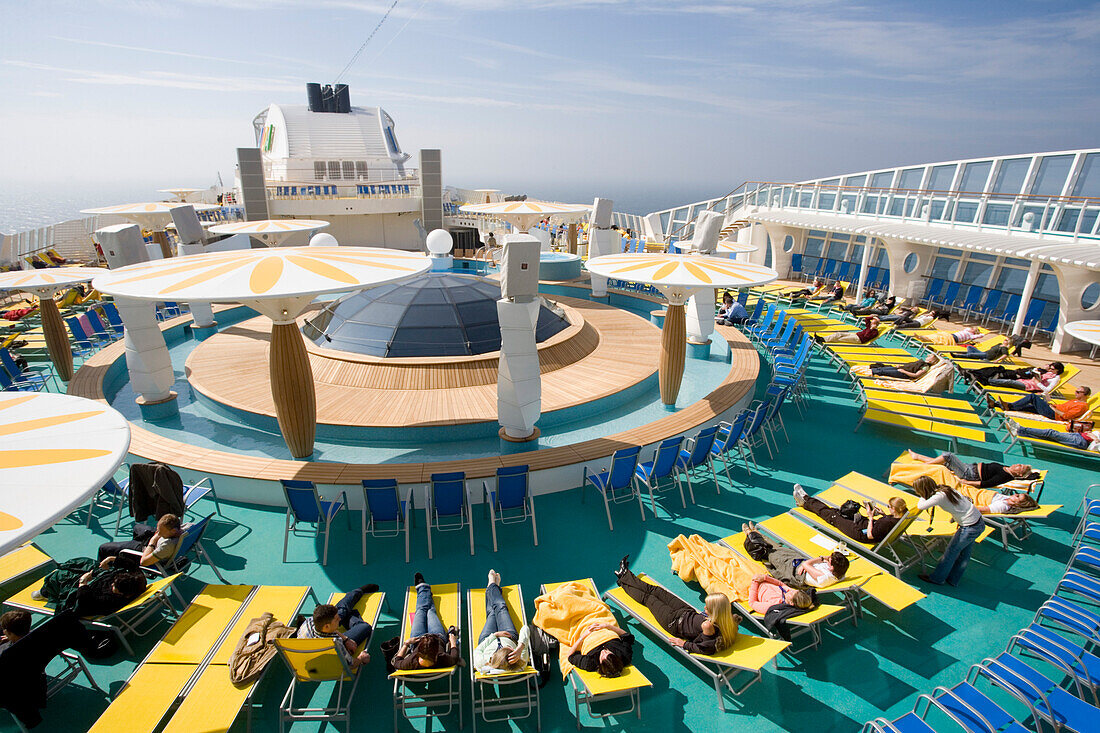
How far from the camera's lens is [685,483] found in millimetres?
6977

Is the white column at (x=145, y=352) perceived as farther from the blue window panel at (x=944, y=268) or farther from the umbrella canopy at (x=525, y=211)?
the blue window panel at (x=944, y=268)

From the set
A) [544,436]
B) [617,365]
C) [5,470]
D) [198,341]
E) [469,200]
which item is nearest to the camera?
[5,470]

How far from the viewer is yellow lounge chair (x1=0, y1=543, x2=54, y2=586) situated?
467 centimetres

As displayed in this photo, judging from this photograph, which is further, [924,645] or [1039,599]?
[1039,599]

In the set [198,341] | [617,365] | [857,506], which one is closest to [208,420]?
[198,341]

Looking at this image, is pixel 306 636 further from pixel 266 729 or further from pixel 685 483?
pixel 685 483

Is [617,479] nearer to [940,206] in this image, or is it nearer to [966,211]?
[966,211]

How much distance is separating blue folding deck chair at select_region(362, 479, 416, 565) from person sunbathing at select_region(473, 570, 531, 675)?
57.7 inches

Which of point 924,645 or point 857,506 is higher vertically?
point 857,506

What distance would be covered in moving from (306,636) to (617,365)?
676 cm

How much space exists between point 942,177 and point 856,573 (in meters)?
18.7

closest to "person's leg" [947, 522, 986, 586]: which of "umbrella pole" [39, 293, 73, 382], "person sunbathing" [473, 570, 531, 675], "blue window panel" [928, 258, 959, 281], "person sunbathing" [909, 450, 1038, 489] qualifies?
"person sunbathing" [909, 450, 1038, 489]

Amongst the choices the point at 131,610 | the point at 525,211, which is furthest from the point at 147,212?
the point at 131,610

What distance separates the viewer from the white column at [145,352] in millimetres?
7445
